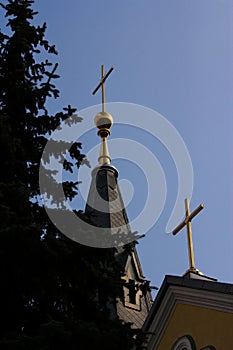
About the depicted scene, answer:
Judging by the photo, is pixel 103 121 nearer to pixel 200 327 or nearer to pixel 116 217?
pixel 116 217

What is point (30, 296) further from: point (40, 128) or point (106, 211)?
point (106, 211)

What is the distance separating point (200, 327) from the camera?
40.0ft

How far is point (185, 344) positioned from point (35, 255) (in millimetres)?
5220

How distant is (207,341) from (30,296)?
4452 millimetres

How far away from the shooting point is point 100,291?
8352mm

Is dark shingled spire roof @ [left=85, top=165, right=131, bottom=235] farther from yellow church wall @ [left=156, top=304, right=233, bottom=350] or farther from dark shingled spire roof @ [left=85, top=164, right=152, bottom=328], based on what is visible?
yellow church wall @ [left=156, top=304, right=233, bottom=350]

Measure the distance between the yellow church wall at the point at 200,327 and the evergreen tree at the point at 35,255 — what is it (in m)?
3.46

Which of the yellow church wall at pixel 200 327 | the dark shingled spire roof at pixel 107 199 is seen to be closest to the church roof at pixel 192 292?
the yellow church wall at pixel 200 327

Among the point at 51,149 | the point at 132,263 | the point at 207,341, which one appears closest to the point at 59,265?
the point at 51,149

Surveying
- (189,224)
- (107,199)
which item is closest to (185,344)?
(189,224)

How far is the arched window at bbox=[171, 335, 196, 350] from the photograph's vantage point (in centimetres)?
1219

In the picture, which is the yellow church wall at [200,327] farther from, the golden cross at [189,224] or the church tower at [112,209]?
the church tower at [112,209]

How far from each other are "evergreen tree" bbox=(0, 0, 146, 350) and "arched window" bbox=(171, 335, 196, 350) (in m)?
3.92

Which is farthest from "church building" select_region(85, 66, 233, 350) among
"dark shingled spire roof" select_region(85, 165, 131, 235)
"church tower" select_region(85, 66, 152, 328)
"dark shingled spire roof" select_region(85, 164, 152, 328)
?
"dark shingled spire roof" select_region(85, 165, 131, 235)
